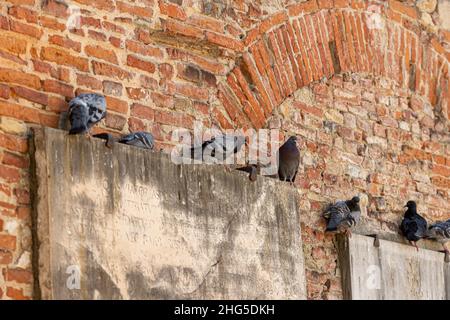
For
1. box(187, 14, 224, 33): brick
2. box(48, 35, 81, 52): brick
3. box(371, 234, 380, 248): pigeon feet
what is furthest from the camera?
box(371, 234, 380, 248): pigeon feet

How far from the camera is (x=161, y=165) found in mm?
8016

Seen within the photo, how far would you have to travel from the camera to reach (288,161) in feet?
29.0

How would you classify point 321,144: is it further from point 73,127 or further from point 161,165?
point 73,127

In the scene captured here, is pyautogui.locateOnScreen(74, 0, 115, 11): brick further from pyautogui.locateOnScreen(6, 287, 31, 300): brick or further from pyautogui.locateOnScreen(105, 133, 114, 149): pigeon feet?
pyautogui.locateOnScreen(6, 287, 31, 300): brick

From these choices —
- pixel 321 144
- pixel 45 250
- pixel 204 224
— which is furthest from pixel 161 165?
pixel 321 144

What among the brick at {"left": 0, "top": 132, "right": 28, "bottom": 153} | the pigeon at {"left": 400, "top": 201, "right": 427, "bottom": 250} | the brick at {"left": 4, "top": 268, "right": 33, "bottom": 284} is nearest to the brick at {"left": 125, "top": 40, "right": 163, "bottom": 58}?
the brick at {"left": 0, "top": 132, "right": 28, "bottom": 153}

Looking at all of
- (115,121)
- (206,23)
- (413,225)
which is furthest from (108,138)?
A: (413,225)

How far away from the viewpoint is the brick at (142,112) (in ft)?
27.0

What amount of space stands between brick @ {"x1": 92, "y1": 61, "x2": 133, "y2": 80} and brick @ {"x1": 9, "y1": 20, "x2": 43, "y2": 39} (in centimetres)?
43

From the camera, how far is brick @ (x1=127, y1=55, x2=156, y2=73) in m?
8.29

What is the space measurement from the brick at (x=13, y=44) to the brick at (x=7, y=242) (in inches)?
43.9

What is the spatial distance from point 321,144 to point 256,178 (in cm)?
116

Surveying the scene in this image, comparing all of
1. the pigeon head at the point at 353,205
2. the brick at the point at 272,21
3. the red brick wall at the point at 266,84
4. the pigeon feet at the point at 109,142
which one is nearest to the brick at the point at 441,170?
the red brick wall at the point at 266,84

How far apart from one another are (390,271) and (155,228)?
244 centimetres
